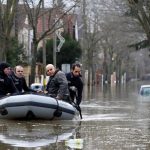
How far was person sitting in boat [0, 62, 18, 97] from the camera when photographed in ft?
52.8

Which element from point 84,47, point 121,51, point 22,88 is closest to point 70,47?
point 84,47

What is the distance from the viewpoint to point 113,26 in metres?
59.5

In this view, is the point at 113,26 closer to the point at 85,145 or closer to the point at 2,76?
the point at 2,76

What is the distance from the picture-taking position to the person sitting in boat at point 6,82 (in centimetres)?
1609

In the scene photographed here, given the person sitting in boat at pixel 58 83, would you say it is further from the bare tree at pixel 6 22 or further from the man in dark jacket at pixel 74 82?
the bare tree at pixel 6 22

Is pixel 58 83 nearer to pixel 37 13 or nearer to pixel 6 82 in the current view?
pixel 6 82

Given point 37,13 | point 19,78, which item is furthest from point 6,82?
point 37,13

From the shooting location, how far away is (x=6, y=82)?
16.4 meters

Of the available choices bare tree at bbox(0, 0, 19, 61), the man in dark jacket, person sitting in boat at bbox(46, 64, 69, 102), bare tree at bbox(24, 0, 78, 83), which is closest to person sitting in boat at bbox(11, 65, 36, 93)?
person sitting in boat at bbox(46, 64, 69, 102)

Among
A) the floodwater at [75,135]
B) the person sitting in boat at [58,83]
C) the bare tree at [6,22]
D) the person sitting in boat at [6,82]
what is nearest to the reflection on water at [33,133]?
the floodwater at [75,135]

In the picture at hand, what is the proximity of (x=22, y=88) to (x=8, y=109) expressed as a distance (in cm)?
214

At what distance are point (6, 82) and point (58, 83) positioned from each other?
5.02ft

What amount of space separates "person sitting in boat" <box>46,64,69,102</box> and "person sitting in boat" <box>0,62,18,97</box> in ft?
3.59

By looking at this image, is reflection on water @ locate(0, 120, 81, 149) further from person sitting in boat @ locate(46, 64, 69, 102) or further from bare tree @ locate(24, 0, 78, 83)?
bare tree @ locate(24, 0, 78, 83)
